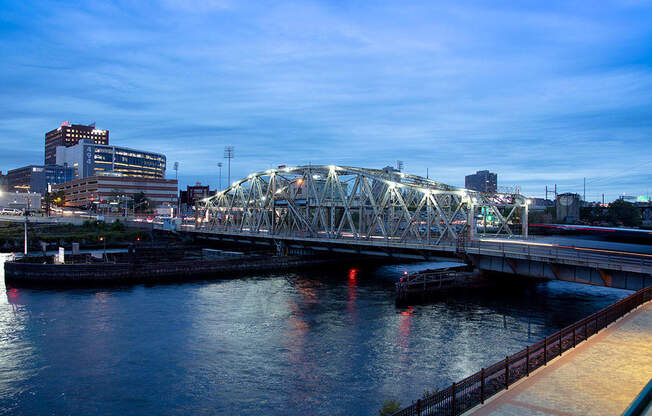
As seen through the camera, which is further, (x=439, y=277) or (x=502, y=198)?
(x=502, y=198)

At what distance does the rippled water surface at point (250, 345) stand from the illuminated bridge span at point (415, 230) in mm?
5744

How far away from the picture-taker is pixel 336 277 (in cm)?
8012

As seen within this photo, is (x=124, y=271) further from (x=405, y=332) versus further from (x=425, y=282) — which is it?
(x=405, y=332)

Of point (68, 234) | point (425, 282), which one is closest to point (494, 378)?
point (425, 282)

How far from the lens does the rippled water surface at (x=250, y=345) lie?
28.3m

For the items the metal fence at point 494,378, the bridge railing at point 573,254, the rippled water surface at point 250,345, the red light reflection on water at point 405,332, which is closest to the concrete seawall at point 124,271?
the rippled water surface at point 250,345

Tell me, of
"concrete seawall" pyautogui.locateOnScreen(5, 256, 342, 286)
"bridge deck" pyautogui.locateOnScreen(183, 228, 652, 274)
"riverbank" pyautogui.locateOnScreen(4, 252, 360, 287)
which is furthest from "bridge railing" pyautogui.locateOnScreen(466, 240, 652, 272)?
"concrete seawall" pyautogui.locateOnScreen(5, 256, 342, 286)

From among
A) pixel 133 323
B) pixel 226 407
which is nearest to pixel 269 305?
pixel 133 323

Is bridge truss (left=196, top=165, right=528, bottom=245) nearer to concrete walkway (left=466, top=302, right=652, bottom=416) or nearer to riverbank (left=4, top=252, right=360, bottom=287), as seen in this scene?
riverbank (left=4, top=252, right=360, bottom=287)

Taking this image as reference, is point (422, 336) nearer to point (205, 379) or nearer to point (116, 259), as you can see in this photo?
point (205, 379)

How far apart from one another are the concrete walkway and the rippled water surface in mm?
9519

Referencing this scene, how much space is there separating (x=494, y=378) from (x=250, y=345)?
23.0 m

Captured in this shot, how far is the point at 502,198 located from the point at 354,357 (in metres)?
50.4

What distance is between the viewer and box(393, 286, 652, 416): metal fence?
17.6 m
